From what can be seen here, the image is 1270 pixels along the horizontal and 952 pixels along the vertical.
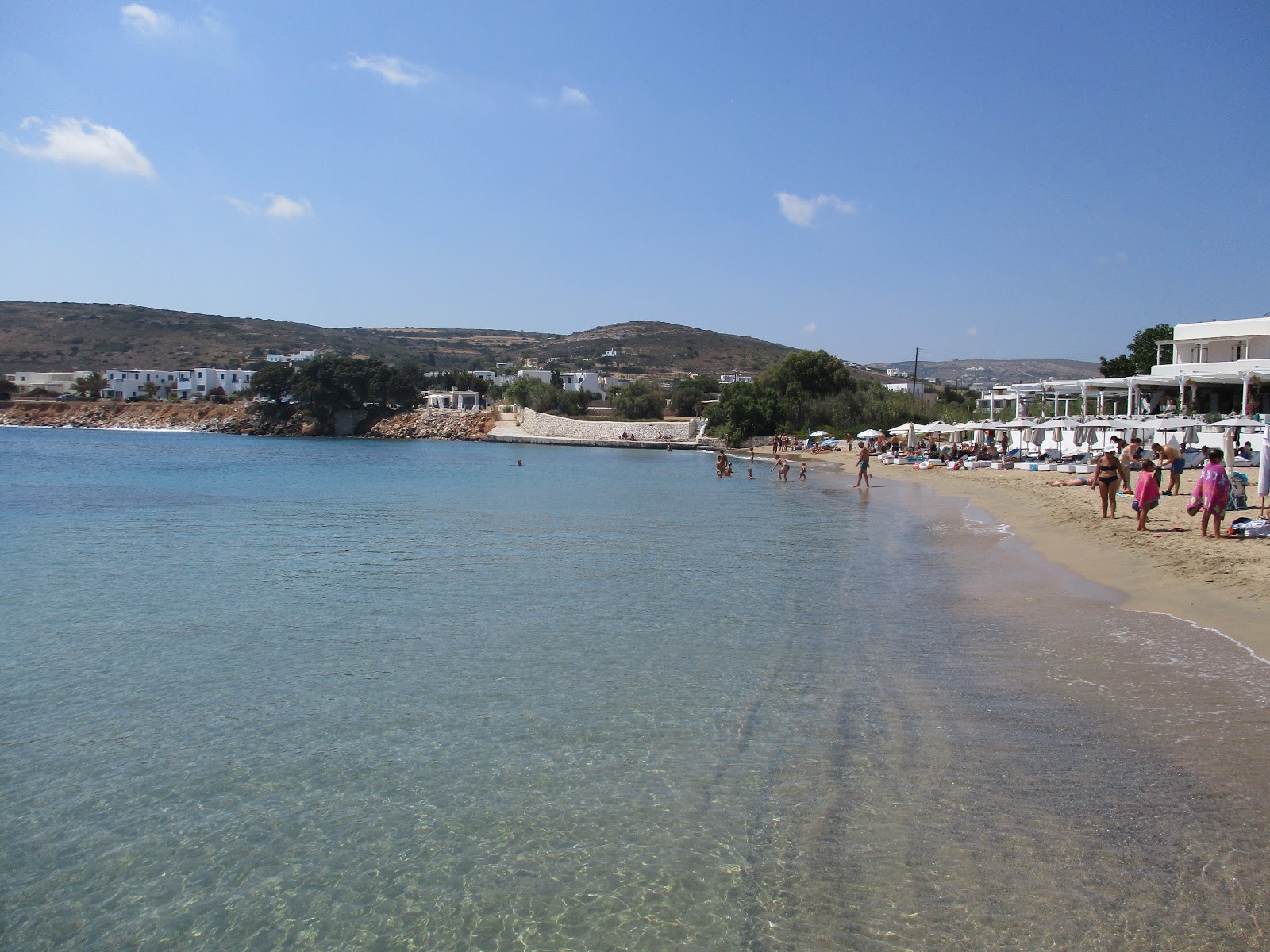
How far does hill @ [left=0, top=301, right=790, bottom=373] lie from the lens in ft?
403

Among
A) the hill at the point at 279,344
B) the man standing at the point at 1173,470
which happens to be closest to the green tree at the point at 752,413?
the man standing at the point at 1173,470

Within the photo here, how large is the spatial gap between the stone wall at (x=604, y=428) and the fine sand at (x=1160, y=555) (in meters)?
53.1

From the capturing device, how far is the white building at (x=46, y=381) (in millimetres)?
107312

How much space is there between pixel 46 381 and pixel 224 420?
32.0 m

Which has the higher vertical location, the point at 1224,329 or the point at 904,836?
the point at 1224,329

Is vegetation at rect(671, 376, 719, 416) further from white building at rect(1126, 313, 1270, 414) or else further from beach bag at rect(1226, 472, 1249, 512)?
beach bag at rect(1226, 472, 1249, 512)

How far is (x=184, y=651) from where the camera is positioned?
28.6 feet

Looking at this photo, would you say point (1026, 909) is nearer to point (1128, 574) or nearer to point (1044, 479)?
point (1128, 574)

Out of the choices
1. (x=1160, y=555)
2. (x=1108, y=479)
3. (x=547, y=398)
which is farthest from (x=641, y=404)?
(x=1160, y=555)

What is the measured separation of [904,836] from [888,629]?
4983 millimetres

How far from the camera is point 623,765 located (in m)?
5.73

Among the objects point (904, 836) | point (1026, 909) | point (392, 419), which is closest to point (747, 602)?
point (904, 836)

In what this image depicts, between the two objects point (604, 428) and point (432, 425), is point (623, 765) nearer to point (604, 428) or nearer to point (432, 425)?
point (604, 428)

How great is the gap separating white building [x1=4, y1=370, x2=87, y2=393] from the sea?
11357cm
